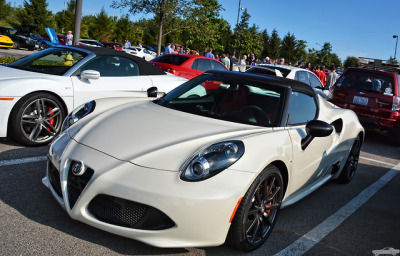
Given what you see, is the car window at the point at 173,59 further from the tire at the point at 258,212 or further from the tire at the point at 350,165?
the tire at the point at 258,212

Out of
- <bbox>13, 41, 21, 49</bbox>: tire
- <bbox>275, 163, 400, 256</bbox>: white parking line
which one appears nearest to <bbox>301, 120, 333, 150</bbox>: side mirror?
<bbox>275, 163, 400, 256</bbox>: white parking line

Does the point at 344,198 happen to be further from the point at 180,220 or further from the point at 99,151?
the point at 99,151

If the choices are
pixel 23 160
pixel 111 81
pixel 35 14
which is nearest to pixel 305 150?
pixel 23 160

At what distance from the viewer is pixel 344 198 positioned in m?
4.55

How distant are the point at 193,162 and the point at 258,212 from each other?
2.42 ft

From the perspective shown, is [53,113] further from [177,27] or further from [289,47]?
[289,47]

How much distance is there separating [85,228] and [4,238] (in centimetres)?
54

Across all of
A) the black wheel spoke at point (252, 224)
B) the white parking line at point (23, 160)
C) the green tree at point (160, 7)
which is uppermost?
the green tree at point (160, 7)

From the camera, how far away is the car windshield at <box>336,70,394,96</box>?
27.7 ft

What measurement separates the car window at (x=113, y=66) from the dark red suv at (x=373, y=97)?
5083mm

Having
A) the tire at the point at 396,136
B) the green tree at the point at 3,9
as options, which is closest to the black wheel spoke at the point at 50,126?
the tire at the point at 396,136

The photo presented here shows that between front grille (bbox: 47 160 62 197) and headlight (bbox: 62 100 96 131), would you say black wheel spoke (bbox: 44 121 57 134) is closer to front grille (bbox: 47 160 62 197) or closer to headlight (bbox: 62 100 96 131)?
headlight (bbox: 62 100 96 131)

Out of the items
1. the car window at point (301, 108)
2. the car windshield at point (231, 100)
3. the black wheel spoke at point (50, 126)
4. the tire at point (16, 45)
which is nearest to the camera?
the car windshield at point (231, 100)

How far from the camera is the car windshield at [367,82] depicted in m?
8.44
